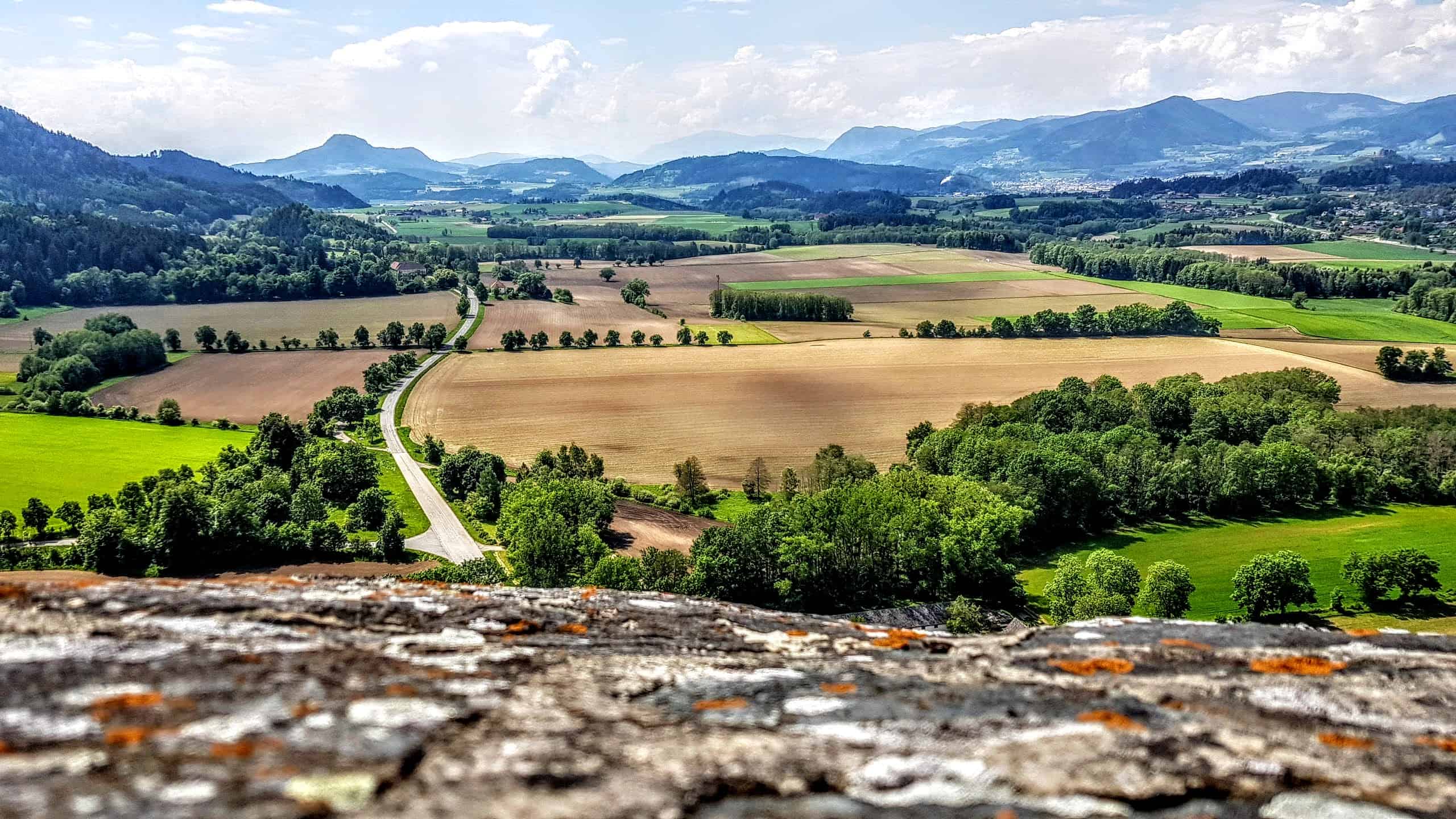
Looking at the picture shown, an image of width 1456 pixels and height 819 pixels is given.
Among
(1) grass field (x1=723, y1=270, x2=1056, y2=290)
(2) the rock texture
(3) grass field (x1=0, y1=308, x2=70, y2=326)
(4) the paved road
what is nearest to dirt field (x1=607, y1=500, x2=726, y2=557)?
(4) the paved road

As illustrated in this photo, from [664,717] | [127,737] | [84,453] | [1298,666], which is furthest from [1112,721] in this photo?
[84,453]

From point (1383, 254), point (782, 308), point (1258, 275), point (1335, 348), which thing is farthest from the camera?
point (1383, 254)

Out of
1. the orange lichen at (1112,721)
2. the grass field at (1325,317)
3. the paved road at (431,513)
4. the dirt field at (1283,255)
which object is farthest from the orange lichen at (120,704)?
the dirt field at (1283,255)

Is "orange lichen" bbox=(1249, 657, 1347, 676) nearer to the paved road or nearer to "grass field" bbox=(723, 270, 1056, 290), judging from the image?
the paved road

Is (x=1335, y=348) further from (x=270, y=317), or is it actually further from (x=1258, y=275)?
(x=270, y=317)

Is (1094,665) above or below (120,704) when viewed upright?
below

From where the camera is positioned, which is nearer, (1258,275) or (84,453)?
(84,453)
